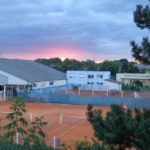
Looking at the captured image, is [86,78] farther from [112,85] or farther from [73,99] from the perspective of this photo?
[73,99]

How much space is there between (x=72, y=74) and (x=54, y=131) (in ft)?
173

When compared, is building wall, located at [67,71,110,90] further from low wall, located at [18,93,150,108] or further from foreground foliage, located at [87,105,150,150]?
foreground foliage, located at [87,105,150,150]

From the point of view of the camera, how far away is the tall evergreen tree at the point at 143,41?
960cm

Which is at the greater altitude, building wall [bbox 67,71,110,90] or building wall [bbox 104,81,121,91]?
building wall [bbox 67,71,110,90]

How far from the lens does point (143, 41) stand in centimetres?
988

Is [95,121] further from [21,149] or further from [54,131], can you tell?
[54,131]

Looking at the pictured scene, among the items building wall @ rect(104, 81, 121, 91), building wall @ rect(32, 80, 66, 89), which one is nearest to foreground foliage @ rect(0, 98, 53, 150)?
building wall @ rect(32, 80, 66, 89)

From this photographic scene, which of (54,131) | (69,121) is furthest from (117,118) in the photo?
(69,121)

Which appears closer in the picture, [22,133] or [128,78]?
[22,133]

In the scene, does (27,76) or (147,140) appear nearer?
(147,140)

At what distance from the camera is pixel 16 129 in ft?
33.5

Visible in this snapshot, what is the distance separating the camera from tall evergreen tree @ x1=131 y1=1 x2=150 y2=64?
9598 mm

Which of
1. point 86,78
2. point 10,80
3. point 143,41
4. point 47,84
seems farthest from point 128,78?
point 143,41

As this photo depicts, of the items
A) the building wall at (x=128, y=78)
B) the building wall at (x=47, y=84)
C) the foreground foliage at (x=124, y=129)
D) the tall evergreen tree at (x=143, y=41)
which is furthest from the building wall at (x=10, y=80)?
the foreground foliage at (x=124, y=129)
